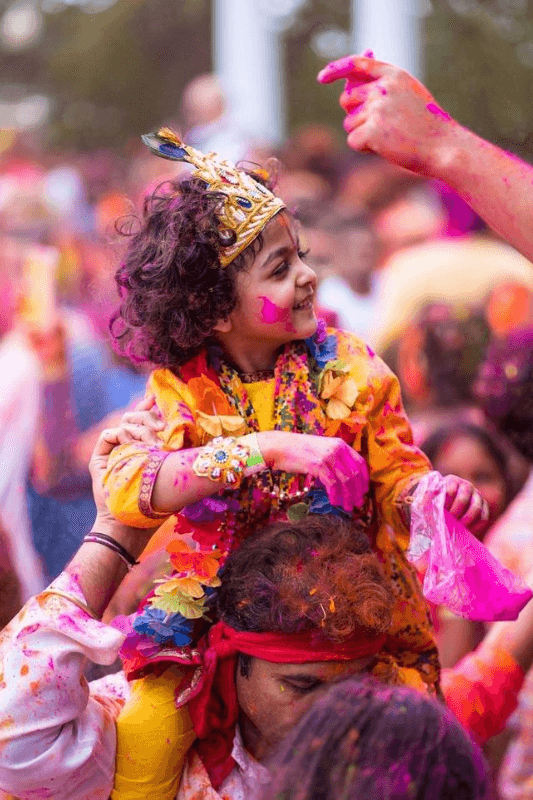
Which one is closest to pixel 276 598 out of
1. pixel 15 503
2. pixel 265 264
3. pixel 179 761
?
pixel 179 761

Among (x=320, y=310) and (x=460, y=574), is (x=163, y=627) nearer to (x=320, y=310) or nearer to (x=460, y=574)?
(x=460, y=574)

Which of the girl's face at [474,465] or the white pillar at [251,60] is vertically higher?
the girl's face at [474,465]

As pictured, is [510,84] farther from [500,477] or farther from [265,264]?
[265,264]

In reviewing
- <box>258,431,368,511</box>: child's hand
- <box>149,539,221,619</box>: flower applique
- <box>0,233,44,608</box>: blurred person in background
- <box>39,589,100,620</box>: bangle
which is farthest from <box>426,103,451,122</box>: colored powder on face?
<box>0,233,44,608</box>: blurred person in background

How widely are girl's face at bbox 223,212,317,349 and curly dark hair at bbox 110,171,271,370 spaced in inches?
0.8

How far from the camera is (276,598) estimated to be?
2309mm

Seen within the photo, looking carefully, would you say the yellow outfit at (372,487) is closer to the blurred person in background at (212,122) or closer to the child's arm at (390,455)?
the child's arm at (390,455)

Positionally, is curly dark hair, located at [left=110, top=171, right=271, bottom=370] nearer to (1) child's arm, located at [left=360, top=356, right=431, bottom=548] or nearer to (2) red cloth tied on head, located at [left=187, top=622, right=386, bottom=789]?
(1) child's arm, located at [left=360, top=356, right=431, bottom=548]

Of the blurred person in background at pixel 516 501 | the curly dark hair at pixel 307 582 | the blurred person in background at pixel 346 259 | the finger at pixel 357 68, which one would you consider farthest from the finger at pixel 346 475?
the blurred person in background at pixel 346 259

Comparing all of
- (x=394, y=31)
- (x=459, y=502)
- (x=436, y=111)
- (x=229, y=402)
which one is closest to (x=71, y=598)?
(x=229, y=402)

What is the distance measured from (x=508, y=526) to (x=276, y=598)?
1561 millimetres

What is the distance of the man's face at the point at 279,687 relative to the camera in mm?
2307

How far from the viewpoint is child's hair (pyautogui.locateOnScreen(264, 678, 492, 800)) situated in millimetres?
1606

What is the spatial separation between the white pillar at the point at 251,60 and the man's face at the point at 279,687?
11041 mm
